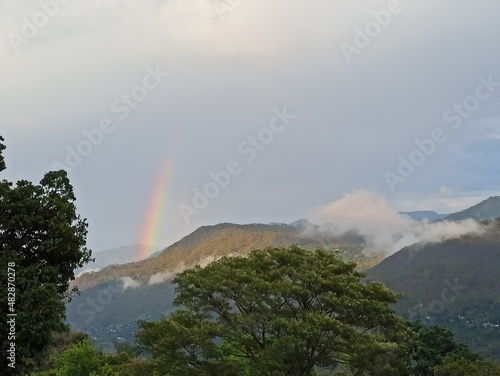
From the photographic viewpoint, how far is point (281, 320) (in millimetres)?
25469

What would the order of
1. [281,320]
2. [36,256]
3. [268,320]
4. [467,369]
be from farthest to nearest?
1. [467,369]
2. [268,320]
3. [281,320]
4. [36,256]

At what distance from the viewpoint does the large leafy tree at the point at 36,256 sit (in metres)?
17.8

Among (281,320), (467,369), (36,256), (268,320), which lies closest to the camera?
(36,256)

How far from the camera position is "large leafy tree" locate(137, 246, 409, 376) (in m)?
26.0

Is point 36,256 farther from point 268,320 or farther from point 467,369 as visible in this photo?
point 467,369

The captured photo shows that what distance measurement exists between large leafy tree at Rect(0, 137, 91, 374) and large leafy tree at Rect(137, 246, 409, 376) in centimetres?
907

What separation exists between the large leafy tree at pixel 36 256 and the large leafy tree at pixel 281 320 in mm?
9070

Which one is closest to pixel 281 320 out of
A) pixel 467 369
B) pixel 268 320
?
pixel 268 320

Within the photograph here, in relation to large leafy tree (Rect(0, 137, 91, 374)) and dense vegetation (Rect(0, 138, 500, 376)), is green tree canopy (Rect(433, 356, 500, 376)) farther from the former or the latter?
large leafy tree (Rect(0, 137, 91, 374))

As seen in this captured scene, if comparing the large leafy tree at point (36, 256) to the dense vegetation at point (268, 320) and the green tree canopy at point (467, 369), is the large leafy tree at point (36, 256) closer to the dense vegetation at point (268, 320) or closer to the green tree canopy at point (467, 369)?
the dense vegetation at point (268, 320)

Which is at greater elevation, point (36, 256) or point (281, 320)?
point (36, 256)

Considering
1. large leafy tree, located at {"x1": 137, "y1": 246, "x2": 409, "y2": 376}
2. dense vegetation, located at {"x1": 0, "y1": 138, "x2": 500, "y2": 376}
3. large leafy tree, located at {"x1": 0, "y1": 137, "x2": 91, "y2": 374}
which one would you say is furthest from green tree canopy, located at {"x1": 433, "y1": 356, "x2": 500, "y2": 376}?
large leafy tree, located at {"x1": 0, "y1": 137, "x2": 91, "y2": 374}

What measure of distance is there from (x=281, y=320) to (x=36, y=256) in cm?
1247

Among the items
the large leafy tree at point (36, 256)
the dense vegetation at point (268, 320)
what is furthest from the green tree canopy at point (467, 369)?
the large leafy tree at point (36, 256)
